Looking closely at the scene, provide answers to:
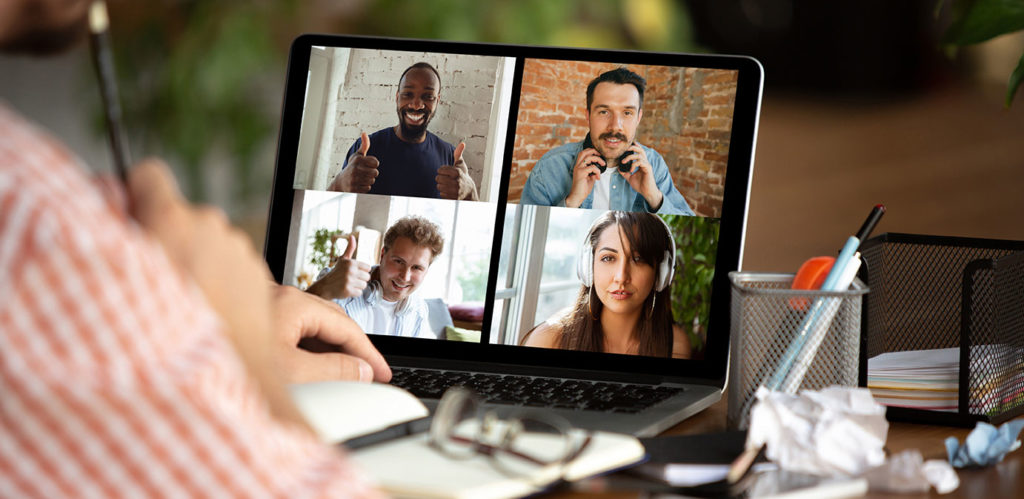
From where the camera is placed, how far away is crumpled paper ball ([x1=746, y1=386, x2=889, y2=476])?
52 cm

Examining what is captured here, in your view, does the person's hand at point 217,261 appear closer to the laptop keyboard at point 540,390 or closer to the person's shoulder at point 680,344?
the laptop keyboard at point 540,390

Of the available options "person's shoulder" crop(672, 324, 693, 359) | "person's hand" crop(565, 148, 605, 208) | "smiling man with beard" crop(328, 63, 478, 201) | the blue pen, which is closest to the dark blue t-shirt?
"smiling man with beard" crop(328, 63, 478, 201)

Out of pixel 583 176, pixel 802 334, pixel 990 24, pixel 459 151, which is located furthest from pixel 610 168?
pixel 990 24

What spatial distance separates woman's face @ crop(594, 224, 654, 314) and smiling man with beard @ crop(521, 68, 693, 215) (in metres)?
0.03

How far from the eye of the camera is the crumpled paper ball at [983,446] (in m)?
0.56

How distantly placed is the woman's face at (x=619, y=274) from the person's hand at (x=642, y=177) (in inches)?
1.5

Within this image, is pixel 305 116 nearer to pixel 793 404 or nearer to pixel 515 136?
pixel 515 136

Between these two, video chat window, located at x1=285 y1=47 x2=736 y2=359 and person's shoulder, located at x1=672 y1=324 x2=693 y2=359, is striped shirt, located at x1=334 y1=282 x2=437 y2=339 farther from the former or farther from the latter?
person's shoulder, located at x1=672 y1=324 x2=693 y2=359

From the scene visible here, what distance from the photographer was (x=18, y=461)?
0.26 metres

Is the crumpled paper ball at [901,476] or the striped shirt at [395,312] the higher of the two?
the striped shirt at [395,312]

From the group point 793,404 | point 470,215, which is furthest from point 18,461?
point 470,215

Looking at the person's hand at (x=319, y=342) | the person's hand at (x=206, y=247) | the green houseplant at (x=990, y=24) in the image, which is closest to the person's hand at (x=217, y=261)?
the person's hand at (x=206, y=247)

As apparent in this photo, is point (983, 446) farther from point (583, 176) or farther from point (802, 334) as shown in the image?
point (583, 176)

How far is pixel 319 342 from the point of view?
0.68 metres
